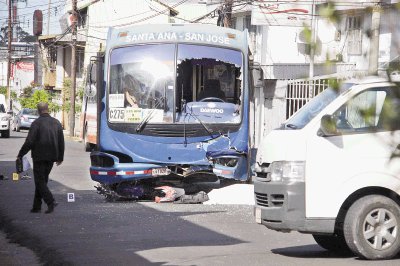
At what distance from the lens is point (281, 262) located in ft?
32.9

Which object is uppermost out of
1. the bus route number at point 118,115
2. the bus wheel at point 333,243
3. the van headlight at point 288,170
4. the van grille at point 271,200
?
the bus route number at point 118,115

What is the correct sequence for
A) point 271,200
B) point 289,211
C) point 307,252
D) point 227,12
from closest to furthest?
point 289,211
point 271,200
point 307,252
point 227,12

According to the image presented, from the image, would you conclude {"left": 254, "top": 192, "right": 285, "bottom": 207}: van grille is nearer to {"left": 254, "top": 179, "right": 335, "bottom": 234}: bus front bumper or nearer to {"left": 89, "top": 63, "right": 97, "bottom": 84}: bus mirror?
{"left": 254, "top": 179, "right": 335, "bottom": 234}: bus front bumper

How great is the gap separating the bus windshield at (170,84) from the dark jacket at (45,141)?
2.64 m

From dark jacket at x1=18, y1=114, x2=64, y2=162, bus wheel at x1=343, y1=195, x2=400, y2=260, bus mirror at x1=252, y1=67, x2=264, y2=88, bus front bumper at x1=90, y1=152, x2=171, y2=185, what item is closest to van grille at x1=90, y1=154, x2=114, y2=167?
bus front bumper at x1=90, y1=152, x2=171, y2=185

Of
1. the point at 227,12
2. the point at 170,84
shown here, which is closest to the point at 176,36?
the point at 170,84

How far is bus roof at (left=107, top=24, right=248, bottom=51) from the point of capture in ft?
58.5

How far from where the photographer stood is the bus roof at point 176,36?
1784 centimetres

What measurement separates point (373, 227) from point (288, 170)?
1.09 meters

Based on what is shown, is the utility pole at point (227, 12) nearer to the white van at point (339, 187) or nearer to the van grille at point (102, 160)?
the van grille at point (102, 160)

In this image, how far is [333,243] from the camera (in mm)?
10977

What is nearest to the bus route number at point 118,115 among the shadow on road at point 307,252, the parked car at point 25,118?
the shadow on road at point 307,252

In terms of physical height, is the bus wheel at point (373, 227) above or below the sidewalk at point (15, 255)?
above

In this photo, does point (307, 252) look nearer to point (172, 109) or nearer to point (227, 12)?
point (172, 109)
